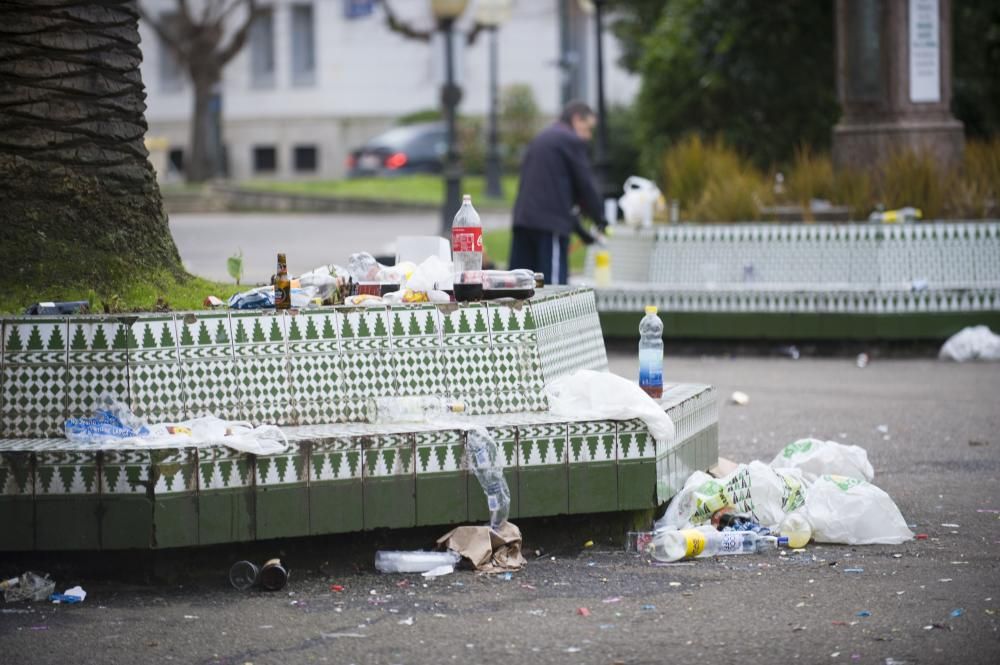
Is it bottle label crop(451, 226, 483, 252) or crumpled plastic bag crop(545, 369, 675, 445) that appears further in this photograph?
bottle label crop(451, 226, 483, 252)

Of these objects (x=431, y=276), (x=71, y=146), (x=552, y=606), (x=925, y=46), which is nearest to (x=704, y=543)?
(x=552, y=606)

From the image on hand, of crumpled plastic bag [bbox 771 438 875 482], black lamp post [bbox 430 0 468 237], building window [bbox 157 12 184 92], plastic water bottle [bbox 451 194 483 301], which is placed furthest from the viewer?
building window [bbox 157 12 184 92]

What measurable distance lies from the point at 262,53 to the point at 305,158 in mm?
3841

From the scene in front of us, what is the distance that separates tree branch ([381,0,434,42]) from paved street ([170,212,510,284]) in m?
15.1

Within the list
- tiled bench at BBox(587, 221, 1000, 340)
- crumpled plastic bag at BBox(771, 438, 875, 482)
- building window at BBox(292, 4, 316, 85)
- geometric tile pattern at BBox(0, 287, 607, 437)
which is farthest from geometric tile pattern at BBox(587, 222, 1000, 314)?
building window at BBox(292, 4, 316, 85)

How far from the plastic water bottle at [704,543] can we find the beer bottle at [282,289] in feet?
5.70

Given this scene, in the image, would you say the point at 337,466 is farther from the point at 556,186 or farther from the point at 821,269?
the point at 821,269

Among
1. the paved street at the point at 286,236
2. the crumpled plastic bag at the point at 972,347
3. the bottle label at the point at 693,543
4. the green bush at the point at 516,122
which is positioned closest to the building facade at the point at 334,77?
the green bush at the point at 516,122

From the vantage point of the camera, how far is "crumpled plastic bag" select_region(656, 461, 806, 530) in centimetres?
725

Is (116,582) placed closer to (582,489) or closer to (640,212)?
(582,489)

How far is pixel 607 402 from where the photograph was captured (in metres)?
7.01

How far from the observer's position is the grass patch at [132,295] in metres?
7.19

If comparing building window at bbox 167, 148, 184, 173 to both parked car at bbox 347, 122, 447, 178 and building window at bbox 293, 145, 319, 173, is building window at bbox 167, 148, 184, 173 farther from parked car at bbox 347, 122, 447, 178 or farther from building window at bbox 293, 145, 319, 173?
parked car at bbox 347, 122, 447, 178

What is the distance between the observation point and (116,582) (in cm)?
646
